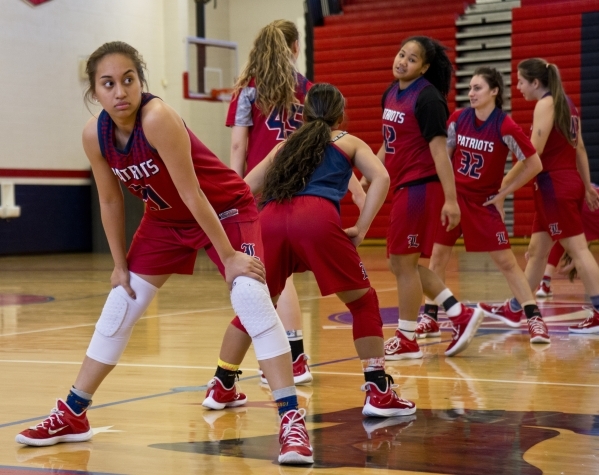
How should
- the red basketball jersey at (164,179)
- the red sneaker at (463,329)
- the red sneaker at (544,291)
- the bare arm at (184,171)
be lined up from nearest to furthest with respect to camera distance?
the bare arm at (184,171) → the red basketball jersey at (164,179) → the red sneaker at (463,329) → the red sneaker at (544,291)

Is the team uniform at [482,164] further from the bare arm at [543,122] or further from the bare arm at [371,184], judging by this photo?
the bare arm at [371,184]

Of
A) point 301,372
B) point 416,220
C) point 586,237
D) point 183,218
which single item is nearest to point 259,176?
point 183,218

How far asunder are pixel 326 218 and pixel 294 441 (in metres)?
0.94

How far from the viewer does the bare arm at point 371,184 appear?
3.66 meters

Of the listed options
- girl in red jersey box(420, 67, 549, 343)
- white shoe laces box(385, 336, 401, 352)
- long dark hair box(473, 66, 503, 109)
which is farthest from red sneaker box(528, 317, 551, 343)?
long dark hair box(473, 66, 503, 109)

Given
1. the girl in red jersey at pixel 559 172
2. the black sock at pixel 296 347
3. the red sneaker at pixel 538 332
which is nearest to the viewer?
the black sock at pixel 296 347

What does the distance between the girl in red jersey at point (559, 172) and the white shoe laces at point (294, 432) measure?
3239 mm

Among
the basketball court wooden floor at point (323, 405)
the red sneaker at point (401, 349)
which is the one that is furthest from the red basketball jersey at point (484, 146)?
the red sneaker at point (401, 349)

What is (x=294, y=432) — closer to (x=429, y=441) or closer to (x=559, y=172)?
(x=429, y=441)

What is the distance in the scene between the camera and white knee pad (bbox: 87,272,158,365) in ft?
10.7

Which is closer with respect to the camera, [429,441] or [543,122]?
[429,441]

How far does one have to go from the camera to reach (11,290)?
9.20 meters

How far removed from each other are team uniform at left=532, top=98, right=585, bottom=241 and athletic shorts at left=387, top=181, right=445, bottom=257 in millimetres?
1433

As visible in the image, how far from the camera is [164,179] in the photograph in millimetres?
3141
